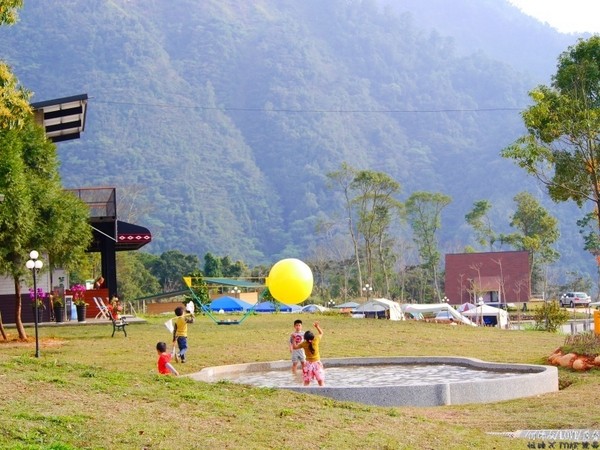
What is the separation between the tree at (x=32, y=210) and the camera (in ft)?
81.2

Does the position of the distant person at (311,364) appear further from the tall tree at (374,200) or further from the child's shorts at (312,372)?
the tall tree at (374,200)

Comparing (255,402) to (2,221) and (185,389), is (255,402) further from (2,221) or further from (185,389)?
(2,221)

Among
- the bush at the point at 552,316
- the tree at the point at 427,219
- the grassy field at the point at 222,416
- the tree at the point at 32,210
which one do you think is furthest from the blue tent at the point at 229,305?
the grassy field at the point at 222,416

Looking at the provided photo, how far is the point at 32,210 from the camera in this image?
25438 millimetres

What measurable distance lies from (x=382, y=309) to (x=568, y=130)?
3215cm

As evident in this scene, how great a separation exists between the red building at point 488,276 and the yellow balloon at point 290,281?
53.7 meters

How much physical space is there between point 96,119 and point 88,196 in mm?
163833

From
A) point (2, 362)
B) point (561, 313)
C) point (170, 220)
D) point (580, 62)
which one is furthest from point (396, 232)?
point (2, 362)

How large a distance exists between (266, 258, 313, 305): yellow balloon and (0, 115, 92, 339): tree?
776 centimetres

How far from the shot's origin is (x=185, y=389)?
473 inches

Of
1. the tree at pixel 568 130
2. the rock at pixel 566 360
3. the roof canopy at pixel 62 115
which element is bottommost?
the rock at pixel 566 360

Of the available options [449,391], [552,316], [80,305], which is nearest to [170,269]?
[552,316]

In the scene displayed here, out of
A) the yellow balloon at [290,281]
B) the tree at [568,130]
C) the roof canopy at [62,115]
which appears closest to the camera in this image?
the yellow balloon at [290,281]

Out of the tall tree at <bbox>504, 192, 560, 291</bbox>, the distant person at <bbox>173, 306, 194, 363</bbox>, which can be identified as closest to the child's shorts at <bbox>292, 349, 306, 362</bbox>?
the distant person at <bbox>173, 306, 194, 363</bbox>
